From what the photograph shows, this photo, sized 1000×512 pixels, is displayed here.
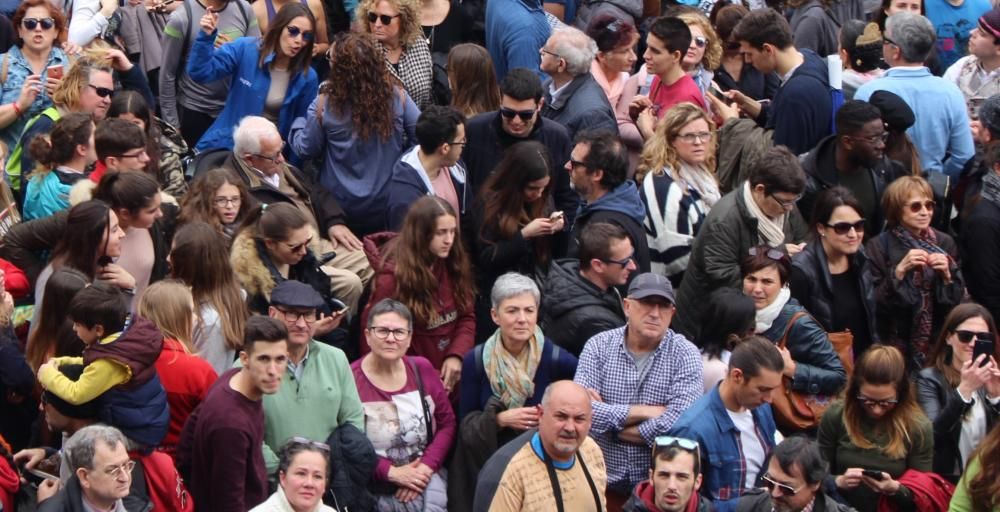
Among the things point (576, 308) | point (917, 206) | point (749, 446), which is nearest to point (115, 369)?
point (576, 308)

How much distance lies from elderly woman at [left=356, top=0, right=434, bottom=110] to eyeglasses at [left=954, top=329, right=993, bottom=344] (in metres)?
3.85

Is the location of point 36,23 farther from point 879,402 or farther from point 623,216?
point 879,402

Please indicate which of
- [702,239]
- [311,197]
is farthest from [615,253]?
[311,197]

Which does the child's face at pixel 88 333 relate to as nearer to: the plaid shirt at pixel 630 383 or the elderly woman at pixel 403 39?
the plaid shirt at pixel 630 383

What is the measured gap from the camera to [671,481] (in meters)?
7.63

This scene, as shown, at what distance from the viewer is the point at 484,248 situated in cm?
962

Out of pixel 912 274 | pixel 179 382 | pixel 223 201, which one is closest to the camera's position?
pixel 179 382

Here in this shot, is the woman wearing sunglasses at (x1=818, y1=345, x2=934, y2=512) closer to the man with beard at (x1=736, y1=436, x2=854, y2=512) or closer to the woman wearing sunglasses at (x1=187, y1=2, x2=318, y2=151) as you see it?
the man with beard at (x1=736, y1=436, x2=854, y2=512)

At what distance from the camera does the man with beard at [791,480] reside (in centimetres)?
775

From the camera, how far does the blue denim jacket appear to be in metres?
8.14

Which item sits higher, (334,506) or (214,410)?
(214,410)

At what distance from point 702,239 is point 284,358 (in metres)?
2.57

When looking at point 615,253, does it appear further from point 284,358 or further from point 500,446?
→ point 284,358

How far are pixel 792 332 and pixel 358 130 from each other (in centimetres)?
288
